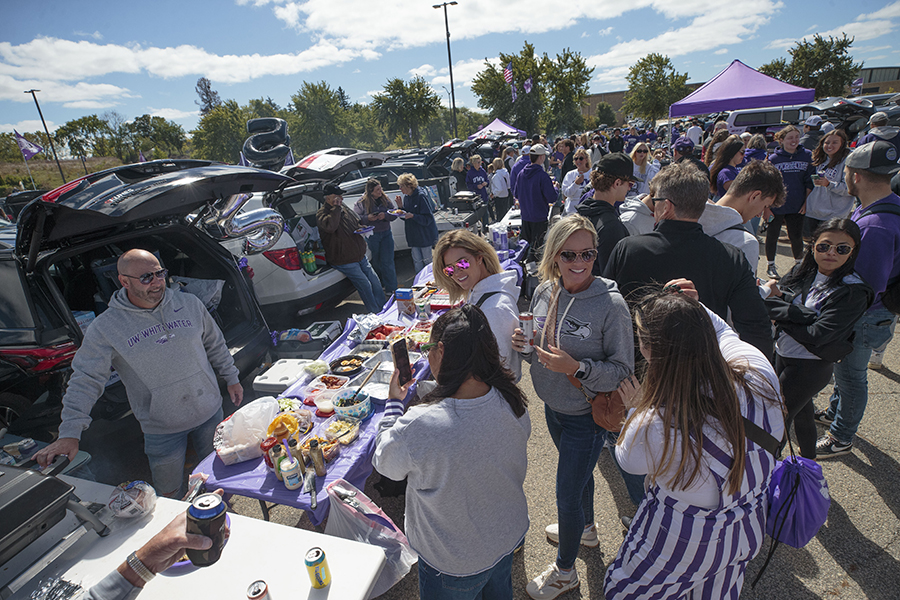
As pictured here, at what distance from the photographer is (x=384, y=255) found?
6.48m

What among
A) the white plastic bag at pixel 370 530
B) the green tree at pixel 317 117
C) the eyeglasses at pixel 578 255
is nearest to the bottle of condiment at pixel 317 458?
the white plastic bag at pixel 370 530

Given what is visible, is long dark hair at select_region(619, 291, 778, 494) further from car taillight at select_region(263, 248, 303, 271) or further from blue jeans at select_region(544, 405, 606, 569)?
car taillight at select_region(263, 248, 303, 271)

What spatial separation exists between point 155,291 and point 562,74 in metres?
43.7

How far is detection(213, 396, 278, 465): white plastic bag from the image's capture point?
2.37 meters

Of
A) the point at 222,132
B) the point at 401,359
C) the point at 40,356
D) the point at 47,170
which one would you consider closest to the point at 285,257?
the point at 40,356

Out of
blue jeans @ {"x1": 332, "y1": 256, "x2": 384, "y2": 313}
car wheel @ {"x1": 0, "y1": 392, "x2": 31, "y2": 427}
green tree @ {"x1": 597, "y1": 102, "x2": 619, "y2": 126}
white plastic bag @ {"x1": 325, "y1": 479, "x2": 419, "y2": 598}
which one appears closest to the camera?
white plastic bag @ {"x1": 325, "y1": 479, "x2": 419, "y2": 598}

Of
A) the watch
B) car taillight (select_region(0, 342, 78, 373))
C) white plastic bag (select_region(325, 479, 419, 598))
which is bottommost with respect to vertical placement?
Result: white plastic bag (select_region(325, 479, 419, 598))

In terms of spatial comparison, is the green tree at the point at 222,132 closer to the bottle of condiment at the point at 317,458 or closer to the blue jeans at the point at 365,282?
the blue jeans at the point at 365,282

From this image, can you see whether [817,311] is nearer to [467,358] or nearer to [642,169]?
[467,358]

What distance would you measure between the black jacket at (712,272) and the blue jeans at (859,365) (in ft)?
3.35

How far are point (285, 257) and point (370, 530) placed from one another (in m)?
3.85

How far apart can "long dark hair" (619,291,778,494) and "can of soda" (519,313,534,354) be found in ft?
2.73

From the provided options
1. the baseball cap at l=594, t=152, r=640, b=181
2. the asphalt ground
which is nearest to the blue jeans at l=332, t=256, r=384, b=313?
the asphalt ground

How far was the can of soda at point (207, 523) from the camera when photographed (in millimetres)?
1444
